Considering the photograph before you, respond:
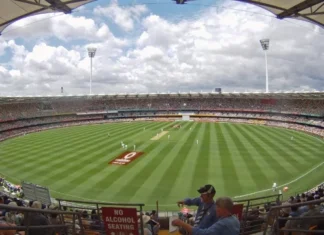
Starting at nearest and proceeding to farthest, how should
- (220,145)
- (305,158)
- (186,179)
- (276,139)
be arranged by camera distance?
(186,179) < (305,158) < (220,145) < (276,139)

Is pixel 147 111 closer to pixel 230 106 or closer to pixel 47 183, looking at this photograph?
pixel 230 106

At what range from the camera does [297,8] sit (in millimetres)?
9266

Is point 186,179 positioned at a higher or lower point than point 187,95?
lower

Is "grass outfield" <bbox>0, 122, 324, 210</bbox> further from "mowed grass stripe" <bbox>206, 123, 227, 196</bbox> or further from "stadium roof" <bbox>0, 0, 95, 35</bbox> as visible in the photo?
"stadium roof" <bbox>0, 0, 95, 35</bbox>

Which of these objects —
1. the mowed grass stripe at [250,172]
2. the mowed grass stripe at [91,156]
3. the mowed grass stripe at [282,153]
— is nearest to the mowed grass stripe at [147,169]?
the mowed grass stripe at [91,156]

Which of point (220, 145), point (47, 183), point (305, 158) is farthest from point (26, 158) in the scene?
point (305, 158)

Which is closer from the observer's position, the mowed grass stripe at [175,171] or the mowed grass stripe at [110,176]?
the mowed grass stripe at [175,171]

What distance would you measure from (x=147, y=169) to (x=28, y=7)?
19550 millimetres

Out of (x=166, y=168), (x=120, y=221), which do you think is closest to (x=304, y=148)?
(x=166, y=168)

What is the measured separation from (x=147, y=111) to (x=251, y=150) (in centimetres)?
5599

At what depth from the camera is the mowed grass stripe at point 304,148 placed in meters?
31.6

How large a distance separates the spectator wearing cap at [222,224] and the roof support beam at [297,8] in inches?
264

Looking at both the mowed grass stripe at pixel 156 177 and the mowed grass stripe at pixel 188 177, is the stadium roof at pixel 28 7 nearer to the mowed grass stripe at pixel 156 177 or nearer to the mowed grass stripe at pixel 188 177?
the mowed grass stripe at pixel 156 177

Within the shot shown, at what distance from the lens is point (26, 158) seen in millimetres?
34531
